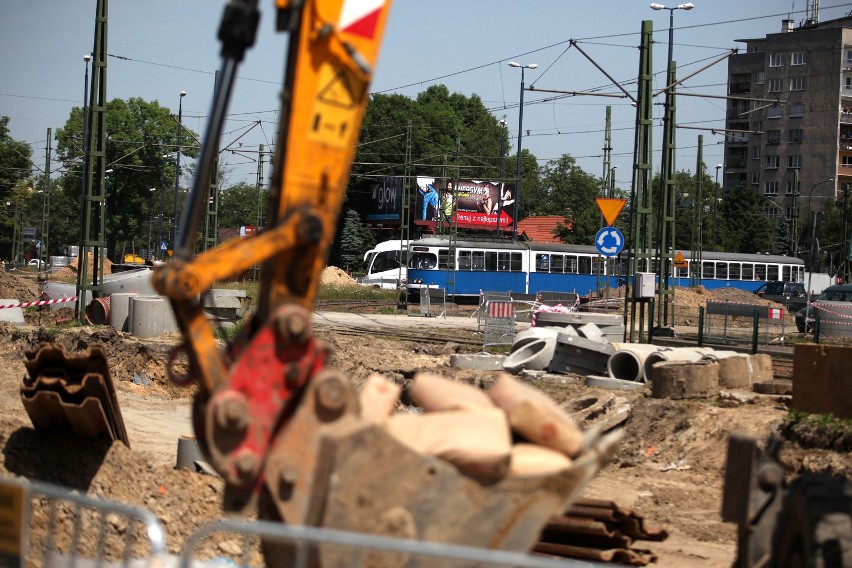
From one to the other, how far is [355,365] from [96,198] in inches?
302

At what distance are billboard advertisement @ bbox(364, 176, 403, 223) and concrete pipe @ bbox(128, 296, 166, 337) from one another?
59329 millimetres

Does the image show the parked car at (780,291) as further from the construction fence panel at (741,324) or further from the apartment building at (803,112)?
the apartment building at (803,112)

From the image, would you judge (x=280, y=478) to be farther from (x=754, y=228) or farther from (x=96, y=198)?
(x=754, y=228)

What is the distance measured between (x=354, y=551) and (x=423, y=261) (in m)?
49.8

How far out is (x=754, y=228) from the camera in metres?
87.1

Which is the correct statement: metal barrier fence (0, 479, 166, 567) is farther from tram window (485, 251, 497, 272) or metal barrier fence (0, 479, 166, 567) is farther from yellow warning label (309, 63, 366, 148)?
tram window (485, 251, 497, 272)

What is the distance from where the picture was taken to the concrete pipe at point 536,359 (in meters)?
20.5

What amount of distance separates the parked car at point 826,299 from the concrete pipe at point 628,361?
48.3ft

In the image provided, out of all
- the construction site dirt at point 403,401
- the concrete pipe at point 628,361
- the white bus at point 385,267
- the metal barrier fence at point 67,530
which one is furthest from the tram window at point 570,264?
the metal barrier fence at point 67,530

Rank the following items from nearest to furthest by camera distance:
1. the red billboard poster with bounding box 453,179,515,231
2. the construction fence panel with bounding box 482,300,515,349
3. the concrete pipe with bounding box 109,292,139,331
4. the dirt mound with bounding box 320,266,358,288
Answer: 1. the construction fence panel with bounding box 482,300,515,349
2. the concrete pipe with bounding box 109,292,139,331
3. the dirt mound with bounding box 320,266,358,288
4. the red billboard poster with bounding box 453,179,515,231

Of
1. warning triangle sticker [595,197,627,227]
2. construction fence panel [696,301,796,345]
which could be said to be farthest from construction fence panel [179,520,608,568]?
construction fence panel [696,301,796,345]

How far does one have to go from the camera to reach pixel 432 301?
53031 millimetres

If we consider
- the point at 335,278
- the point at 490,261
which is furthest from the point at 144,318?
the point at 335,278

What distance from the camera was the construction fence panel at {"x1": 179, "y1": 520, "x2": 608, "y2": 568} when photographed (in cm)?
429
